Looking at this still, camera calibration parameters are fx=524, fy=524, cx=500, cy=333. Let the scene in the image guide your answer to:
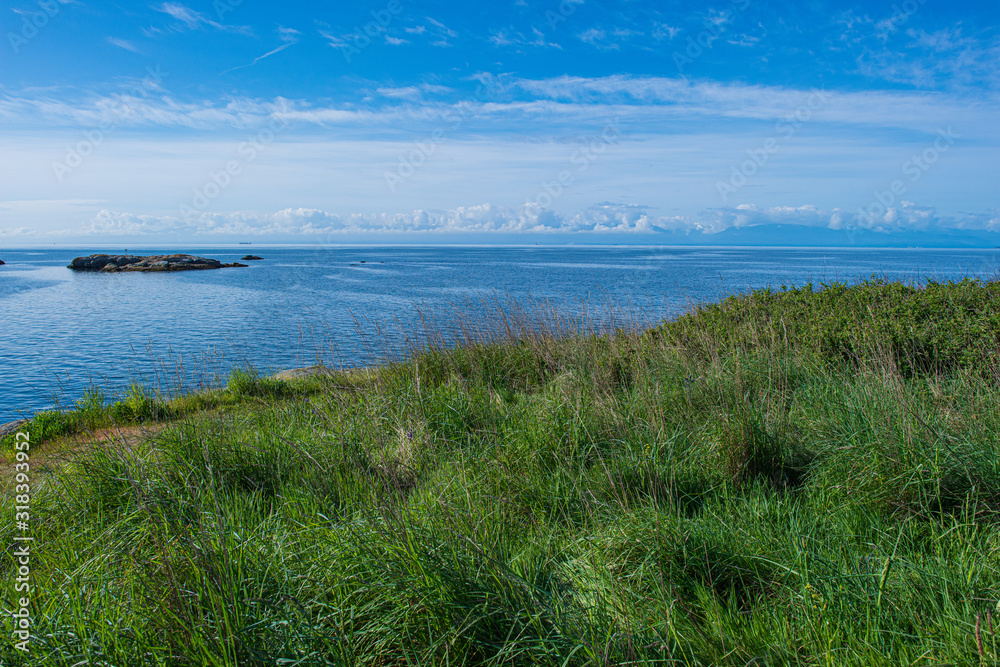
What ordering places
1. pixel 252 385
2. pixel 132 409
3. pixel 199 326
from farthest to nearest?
pixel 199 326, pixel 252 385, pixel 132 409

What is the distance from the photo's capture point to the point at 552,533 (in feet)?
13.6

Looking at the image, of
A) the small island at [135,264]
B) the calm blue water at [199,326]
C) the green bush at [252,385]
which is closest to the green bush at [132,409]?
the calm blue water at [199,326]

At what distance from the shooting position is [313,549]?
3.60 m

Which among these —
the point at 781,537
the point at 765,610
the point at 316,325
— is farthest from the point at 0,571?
the point at 316,325

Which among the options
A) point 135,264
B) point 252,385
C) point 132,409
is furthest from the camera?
point 135,264

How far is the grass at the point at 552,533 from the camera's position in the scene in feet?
9.10

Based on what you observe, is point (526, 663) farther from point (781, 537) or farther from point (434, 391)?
point (434, 391)

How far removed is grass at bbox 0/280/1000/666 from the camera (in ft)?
9.10

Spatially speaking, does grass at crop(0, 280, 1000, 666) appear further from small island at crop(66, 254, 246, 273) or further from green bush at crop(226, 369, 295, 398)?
small island at crop(66, 254, 246, 273)

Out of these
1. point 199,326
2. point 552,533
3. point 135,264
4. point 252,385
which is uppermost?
point 135,264

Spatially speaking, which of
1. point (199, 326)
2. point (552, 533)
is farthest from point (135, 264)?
point (552, 533)

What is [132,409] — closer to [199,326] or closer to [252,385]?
[252,385]

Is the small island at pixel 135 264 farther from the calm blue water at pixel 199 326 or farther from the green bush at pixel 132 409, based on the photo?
the green bush at pixel 132 409

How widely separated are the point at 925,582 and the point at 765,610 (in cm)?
92
